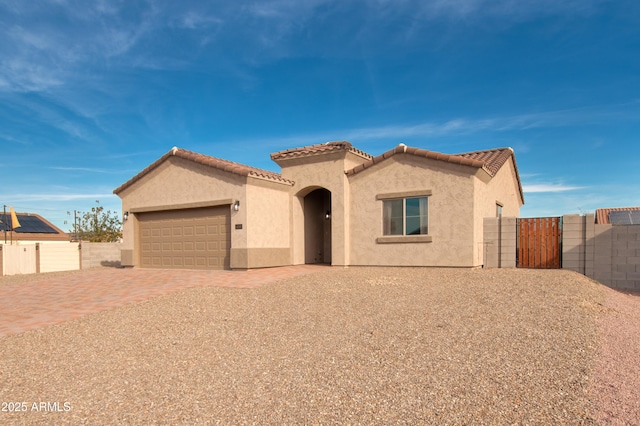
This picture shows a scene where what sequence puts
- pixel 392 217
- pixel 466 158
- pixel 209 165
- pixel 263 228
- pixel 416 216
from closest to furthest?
pixel 466 158
pixel 416 216
pixel 392 217
pixel 263 228
pixel 209 165

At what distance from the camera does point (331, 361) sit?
5.91m

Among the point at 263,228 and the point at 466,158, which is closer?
the point at 466,158

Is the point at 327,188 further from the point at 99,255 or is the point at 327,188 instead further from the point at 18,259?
the point at 18,259

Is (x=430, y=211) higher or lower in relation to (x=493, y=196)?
lower

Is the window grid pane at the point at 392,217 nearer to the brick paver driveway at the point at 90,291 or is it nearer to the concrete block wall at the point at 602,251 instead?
the brick paver driveway at the point at 90,291

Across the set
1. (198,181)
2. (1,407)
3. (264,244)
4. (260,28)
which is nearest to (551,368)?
(1,407)

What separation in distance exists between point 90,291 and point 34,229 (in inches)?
1328

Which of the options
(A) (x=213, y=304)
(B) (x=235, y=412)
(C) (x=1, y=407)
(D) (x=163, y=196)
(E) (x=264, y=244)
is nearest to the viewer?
(B) (x=235, y=412)

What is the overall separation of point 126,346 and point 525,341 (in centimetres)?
622

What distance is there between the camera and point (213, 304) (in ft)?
31.3

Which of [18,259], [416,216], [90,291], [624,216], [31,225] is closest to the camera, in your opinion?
[90,291]

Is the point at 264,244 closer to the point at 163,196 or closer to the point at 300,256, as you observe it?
the point at 300,256

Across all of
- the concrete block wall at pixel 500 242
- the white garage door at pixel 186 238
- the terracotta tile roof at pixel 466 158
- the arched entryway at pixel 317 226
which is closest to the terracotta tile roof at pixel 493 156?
Answer: the terracotta tile roof at pixel 466 158

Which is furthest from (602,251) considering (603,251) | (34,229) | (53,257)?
(34,229)
